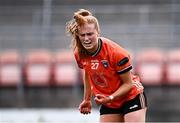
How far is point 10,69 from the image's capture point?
36.0 ft

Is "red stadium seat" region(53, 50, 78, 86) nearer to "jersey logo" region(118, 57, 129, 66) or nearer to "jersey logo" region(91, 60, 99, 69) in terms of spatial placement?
"jersey logo" region(91, 60, 99, 69)

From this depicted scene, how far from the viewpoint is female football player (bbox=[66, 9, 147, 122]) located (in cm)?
468

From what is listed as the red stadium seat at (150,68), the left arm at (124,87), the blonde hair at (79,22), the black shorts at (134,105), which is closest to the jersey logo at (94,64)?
the blonde hair at (79,22)

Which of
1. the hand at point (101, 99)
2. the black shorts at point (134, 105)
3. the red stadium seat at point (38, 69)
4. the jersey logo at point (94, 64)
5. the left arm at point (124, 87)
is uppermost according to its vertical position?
the jersey logo at point (94, 64)

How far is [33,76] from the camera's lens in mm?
11031

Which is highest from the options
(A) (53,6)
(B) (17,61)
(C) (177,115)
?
(A) (53,6)

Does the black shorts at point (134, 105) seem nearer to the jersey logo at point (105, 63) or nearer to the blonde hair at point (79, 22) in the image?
the jersey logo at point (105, 63)

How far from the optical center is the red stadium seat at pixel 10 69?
10836mm

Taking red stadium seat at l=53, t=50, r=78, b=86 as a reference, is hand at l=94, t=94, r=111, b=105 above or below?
above

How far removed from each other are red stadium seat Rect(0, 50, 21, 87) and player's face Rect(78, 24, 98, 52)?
6.18 metres

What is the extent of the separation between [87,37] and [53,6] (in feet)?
27.1

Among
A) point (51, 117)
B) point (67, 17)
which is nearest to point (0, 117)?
point (51, 117)

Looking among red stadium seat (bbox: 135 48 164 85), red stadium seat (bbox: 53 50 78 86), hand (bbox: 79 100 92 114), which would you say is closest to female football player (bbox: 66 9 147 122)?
hand (bbox: 79 100 92 114)

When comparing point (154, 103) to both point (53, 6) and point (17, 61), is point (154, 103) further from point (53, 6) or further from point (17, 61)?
point (53, 6)
